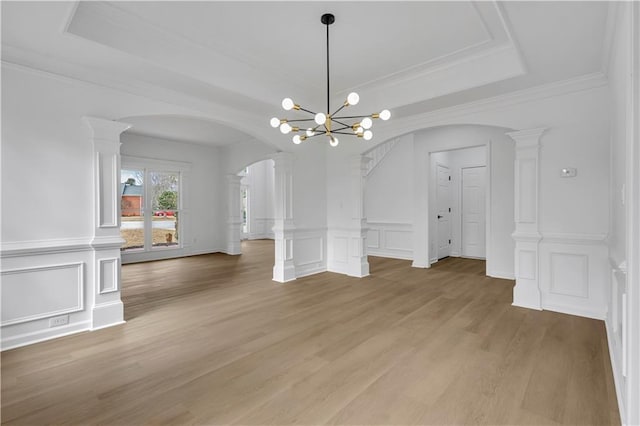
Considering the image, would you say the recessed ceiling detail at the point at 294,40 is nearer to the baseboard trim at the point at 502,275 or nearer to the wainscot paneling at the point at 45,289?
the wainscot paneling at the point at 45,289

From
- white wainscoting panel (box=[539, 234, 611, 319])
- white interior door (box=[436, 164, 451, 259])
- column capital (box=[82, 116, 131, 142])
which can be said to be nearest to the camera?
column capital (box=[82, 116, 131, 142])

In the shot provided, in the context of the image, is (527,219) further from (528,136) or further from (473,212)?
(473,212)

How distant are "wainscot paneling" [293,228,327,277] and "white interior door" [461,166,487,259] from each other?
388cm

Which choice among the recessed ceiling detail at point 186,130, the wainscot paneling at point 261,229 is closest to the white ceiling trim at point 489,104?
the recessed ceiling detail at point 186,130

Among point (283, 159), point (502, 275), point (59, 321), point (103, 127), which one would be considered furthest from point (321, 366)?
point (502, 275)

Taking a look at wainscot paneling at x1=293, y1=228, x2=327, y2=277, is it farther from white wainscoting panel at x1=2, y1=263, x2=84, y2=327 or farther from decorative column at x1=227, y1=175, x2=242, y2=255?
decorative column at x1=227, y1=175, x2=242, y2=255

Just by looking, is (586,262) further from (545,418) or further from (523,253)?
(545,418)

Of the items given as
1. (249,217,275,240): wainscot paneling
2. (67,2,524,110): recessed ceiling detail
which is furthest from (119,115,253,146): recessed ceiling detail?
(249,217,275,240): wainscot paneling

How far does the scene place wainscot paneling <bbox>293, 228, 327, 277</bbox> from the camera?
225 inches

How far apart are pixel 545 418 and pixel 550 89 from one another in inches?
145

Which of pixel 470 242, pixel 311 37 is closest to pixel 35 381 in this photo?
pixel 311 37

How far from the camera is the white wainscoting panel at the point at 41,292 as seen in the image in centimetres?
290

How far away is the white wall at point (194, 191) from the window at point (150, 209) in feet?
0.61

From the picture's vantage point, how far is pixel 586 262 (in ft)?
12.0
